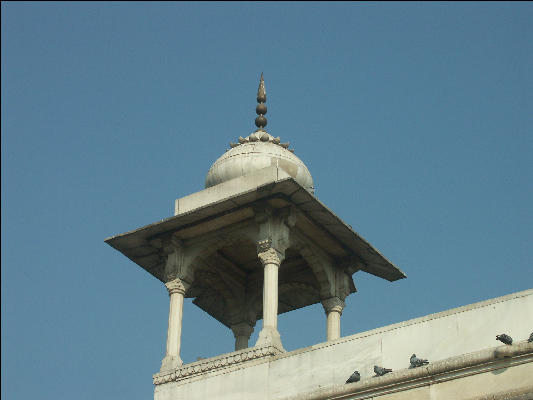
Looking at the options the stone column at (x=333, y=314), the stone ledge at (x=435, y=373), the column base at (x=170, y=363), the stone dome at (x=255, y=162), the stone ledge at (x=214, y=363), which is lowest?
the stone ledge at (x=435, y=373)

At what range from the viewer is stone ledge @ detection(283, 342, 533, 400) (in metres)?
16.5

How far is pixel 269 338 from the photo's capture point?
68.3 feet

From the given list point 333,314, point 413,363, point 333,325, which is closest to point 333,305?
point 333,314

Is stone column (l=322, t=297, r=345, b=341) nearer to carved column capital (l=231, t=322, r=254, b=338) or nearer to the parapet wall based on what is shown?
carved column capital (l=231, t=322, r=254, b=338)

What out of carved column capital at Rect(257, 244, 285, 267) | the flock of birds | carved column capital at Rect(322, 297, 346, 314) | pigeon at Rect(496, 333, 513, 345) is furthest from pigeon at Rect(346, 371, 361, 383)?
carved column capital at Rect(322, 297, 346, 314)

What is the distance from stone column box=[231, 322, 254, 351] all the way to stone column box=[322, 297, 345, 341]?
1.87 meters

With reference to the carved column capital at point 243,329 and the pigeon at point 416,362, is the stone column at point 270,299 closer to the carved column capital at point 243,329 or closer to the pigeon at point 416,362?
the carved column capital at point 243,329

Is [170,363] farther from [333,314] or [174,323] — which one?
[333,314]

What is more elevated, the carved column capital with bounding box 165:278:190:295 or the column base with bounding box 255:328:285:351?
the carved column capital with bounding box 165:278:190:295

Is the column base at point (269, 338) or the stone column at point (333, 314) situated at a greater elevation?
the stone column at point (333, 314)

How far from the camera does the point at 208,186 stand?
78.6 feet

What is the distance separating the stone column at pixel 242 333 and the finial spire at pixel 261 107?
4147 millimetres

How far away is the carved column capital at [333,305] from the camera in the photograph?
931 inches

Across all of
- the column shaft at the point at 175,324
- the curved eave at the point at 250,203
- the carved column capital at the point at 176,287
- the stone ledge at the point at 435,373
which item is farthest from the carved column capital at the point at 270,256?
the stone ledge at the point at 435,373
